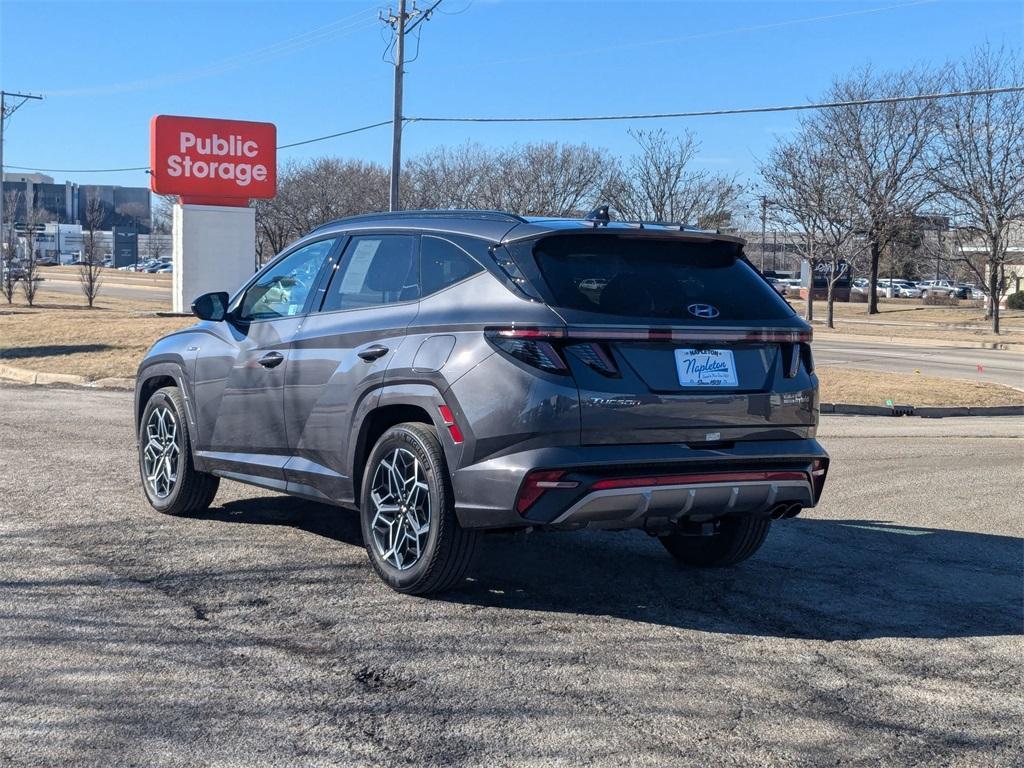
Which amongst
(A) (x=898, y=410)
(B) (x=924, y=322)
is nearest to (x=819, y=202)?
(B) (x=924, y=322)

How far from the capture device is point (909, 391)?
60.0 feet

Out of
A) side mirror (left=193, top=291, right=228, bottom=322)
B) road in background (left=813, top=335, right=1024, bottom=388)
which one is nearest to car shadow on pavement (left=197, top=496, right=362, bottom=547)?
side mirror (left=193, top=291, right=228, bottom=322)

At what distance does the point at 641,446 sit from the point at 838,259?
4192 cm

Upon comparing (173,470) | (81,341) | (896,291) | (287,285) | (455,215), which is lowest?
(173,470)

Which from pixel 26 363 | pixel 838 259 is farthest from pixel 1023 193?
pixel 26 363

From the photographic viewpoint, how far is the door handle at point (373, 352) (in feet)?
19.0

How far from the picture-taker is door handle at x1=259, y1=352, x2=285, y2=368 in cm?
659

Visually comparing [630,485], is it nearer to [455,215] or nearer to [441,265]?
[441,265]

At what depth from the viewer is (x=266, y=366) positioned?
21.9ft

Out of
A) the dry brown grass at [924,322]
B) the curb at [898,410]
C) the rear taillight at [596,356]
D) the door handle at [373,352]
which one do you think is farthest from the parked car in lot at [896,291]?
the rear taillight at [596,356]

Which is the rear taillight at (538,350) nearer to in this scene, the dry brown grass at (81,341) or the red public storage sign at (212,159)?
the dry brown grass at (81,341)

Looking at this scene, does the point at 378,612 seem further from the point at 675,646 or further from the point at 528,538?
the point at 528,538

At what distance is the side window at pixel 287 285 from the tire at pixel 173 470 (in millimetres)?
855

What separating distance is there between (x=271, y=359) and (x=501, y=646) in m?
2.49
